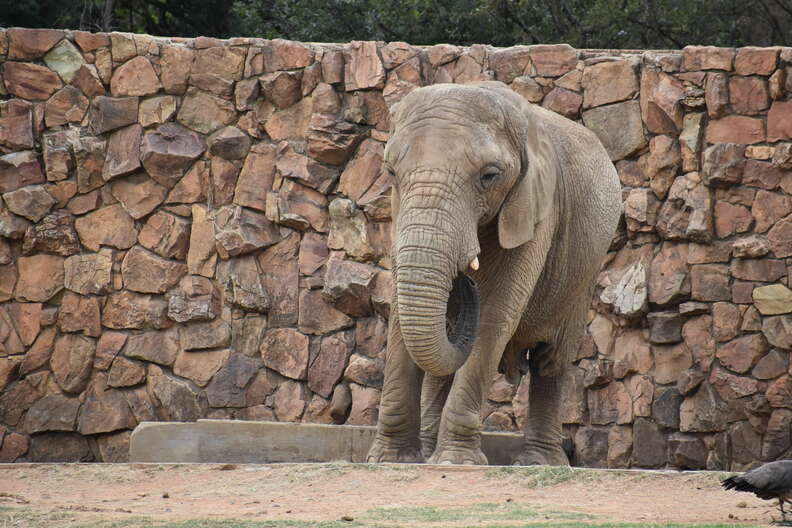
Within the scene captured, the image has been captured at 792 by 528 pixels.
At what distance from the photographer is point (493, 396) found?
12.8 m

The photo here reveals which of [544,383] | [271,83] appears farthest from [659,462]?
[271,83]

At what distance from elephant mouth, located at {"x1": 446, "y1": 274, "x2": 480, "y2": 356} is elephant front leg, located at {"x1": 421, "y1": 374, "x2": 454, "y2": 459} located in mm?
863

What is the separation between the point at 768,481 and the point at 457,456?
2036 millimetres

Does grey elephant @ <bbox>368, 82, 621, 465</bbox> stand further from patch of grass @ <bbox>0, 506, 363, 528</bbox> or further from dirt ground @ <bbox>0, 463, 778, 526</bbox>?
patch of grass @ <bbox>0, 506, 363, 528</bbox>

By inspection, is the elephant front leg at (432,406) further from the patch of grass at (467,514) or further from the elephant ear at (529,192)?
the patch of grass at (467,514)

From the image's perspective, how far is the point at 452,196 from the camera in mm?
7496

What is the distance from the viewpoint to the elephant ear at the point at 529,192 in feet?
26.2

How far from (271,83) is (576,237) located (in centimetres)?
480

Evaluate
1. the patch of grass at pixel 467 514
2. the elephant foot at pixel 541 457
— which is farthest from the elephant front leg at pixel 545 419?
the patch of grass at pixel 467 514

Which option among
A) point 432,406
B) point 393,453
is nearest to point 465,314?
point 393,453

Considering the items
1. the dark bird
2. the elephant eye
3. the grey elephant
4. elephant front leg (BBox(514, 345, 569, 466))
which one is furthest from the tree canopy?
the dark bird

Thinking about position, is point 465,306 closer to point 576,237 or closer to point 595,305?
point 576,237

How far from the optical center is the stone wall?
1263 cm

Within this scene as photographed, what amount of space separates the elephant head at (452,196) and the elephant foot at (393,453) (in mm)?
817
